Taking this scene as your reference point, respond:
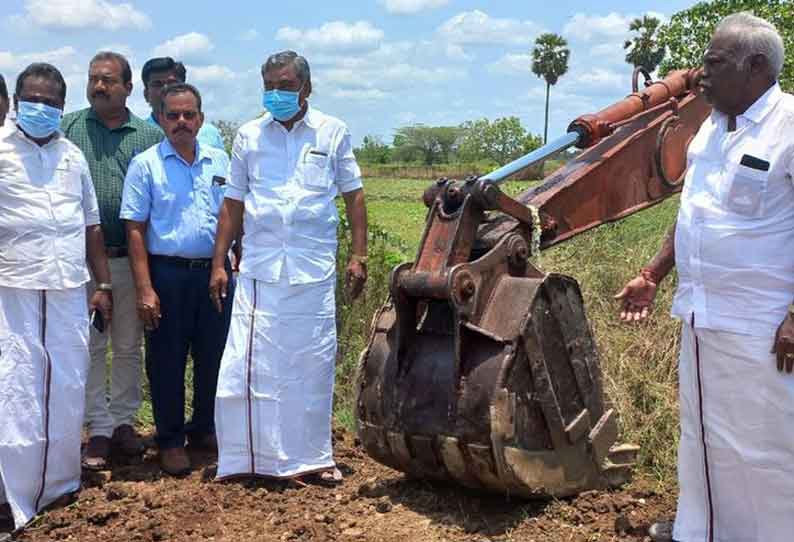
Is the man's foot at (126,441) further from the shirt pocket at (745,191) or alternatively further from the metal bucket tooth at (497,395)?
the shirt pocket at (745,191)

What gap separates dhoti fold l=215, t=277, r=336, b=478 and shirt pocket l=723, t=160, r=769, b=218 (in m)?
2.20

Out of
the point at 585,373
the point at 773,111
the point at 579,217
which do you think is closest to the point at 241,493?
the point at 585,373

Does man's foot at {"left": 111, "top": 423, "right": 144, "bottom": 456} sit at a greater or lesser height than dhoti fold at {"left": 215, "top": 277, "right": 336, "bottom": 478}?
lesser

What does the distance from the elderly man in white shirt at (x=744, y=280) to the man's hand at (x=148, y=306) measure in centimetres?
279

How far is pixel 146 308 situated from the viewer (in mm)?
5289

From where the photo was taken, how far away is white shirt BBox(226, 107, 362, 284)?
5035 millimetres

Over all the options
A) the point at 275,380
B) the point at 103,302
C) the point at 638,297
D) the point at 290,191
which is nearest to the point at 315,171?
the point at 290,191

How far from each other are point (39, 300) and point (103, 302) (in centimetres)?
47

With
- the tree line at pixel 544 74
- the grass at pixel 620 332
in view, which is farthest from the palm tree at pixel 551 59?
the grass at pixel 620 332

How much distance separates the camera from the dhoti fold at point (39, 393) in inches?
189

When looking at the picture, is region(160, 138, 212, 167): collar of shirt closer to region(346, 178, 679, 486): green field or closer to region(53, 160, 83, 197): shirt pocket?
region(53, 160, 83, 197): shirt pocket

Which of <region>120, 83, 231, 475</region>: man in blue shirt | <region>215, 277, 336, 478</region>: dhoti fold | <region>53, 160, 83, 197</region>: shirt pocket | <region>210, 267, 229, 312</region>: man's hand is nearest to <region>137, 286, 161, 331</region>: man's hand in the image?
<region>120, 83, 231, 475</region>: man in blue shirt

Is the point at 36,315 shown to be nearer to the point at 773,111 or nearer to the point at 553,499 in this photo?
the point at 553,499

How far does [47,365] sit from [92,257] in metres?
0.66
